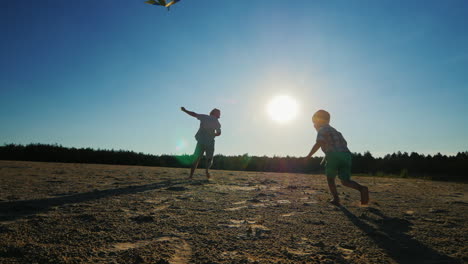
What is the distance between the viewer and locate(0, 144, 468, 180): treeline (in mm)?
15555

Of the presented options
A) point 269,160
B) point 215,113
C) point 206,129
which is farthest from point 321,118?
point 269,160

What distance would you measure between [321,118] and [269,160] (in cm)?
1852

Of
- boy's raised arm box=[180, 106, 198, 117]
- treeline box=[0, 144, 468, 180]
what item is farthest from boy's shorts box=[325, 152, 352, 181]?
treeline box=[0, 144, 468, 180]

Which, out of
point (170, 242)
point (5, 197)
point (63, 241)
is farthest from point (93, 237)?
point (5, 197)

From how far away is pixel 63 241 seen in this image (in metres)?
1.84

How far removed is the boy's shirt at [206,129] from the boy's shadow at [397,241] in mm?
4647

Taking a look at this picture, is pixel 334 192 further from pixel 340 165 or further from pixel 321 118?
pixel 321 118

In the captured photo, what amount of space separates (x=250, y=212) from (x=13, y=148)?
2556 centimetres

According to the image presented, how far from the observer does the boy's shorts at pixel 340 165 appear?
3.79 metres

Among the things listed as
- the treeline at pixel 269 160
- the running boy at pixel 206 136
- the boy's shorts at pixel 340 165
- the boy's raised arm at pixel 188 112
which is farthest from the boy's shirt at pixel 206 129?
the treeline at pixel 269 160

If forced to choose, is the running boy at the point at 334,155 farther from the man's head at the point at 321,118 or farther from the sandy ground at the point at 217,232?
the sandy ground at the point at 217,232

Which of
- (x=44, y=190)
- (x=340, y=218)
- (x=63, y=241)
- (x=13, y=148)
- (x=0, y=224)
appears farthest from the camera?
(x=13, y=148)

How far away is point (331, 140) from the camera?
12.8 feet

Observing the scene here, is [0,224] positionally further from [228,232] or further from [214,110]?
[214,110]
